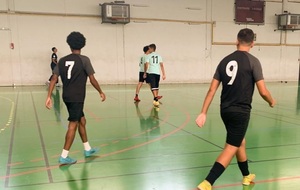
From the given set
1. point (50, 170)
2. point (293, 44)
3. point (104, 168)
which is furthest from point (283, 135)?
point (293, 44)

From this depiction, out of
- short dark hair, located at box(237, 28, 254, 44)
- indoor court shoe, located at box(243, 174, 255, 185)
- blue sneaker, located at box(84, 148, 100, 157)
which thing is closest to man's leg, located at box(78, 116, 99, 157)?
blue sneaker, located at box(84, 148, 100, 157)

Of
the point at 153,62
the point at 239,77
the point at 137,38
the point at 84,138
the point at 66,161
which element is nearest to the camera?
the point at 239,77

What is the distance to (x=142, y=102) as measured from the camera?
35.3 ft

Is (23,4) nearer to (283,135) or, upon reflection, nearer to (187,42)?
(187,42)

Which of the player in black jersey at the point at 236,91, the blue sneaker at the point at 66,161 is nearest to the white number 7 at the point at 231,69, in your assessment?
the player in black jersey at the point at 236,91

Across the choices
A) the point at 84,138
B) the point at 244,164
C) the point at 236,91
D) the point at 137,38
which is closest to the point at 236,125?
the point at 236,91

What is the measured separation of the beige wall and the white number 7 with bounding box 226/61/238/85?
1617 cm

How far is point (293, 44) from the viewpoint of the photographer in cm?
2270

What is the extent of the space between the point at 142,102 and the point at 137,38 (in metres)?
9.43

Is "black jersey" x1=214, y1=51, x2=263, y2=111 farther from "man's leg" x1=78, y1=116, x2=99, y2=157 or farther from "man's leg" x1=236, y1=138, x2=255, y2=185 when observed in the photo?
"man's leg" x1=78, y1=116, x2=99, y2=157

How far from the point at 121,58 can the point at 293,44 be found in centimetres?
1320

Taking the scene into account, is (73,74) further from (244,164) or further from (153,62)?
(153,62)

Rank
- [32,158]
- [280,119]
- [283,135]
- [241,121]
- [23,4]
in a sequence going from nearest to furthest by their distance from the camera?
1. [241,121]
2. [32,158]
3. [283,135]
4. [280,119]
5. [23,4]

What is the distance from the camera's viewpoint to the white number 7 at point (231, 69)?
10.1 feet
